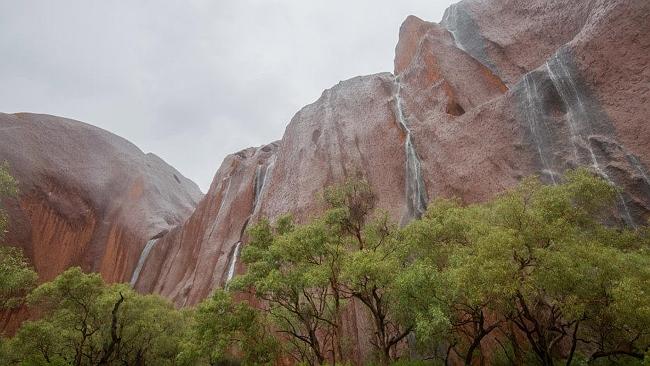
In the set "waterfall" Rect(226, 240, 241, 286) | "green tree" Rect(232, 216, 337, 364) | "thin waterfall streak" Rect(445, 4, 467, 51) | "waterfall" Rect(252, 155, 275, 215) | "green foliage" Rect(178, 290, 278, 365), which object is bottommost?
"green foliage" Rect(178, 290, 278, 365)

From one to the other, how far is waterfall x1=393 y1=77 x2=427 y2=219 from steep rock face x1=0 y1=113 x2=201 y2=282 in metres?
42.0

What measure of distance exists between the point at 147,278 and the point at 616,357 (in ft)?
166

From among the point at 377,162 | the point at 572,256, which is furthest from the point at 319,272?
the point at 377,162

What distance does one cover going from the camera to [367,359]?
81.1ft

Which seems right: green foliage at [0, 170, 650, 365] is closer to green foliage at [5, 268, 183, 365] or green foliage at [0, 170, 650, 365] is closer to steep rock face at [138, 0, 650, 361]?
green foliage at [5, 268, 183, 365]

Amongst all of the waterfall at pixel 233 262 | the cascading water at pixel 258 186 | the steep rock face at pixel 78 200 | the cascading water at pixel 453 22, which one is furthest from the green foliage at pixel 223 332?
the steep rock face at pixel 78 200

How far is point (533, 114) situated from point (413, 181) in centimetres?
940

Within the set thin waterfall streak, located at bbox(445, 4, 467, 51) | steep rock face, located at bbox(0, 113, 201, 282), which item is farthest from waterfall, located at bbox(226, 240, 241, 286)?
thin waterfall streak, located at bbox(445, 4, 467, 51)

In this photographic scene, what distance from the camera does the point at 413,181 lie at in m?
30.9

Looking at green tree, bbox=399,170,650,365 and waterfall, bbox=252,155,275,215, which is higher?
waterfall, bbox=252,155,275,215

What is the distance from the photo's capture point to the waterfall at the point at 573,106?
71.3ft

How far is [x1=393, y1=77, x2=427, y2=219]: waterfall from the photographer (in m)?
29.0

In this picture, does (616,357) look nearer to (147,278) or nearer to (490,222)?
(490,222)

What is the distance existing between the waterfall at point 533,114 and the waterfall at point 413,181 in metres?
8.04
